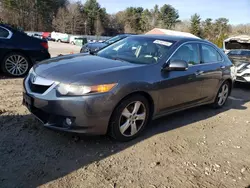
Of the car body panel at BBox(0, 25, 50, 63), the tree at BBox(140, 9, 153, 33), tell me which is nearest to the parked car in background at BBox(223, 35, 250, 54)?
the car body panel at BBox(0, 25, 50, 63)

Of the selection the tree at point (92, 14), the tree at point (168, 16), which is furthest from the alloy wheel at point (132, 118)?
the tree at point (168, 16)

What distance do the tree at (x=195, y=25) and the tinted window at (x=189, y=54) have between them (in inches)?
2936

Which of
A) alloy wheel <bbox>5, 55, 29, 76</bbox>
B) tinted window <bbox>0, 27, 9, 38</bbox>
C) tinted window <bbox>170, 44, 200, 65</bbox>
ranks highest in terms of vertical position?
tinted window <bbox>0, 27, 9, 38</bbox>

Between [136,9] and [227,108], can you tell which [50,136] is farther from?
[136,9]

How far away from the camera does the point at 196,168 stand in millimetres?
3162

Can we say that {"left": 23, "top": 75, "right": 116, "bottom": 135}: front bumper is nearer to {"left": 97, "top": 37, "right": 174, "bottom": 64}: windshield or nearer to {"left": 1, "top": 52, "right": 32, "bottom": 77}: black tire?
{"left": 97, "top": 37, "right": 174, "bottom": 64}: windshield

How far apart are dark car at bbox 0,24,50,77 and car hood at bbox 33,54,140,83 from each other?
3360 mm

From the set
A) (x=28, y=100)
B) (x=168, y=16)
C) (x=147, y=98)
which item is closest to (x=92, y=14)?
(x=168, y=16)

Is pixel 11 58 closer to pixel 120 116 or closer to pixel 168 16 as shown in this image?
pixel 120 116

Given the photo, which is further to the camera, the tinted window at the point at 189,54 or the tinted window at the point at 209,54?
the tinted window at the point at 209,54

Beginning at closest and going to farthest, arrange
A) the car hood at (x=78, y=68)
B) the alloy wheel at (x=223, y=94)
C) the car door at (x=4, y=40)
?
the car hood at (x=78, y=68) < the alloy wheel at (x=223, y=94) < the car door at (x=4, y=40)

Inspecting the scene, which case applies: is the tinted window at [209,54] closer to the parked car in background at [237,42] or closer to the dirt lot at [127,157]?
the dirt lot at [127,157]

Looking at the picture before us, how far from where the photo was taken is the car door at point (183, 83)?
3.91m

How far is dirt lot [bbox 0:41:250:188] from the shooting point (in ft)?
9.09
